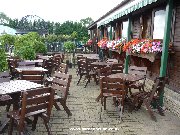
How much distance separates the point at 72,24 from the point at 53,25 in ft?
8.37

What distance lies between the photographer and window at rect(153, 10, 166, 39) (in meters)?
8.66

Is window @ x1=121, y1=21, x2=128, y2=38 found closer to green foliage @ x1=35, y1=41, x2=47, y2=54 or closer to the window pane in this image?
the window pane

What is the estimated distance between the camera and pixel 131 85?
7918 millimetres

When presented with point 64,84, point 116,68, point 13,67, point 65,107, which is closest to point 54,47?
point 13,67

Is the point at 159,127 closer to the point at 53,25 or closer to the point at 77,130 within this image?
the point at 77,130

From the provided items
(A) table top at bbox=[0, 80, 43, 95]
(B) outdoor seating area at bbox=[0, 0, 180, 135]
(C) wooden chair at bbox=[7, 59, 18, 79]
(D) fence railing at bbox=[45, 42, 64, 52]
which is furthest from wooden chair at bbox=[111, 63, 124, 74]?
(D) fence railing at bbox=[45, 42, 64, 52]

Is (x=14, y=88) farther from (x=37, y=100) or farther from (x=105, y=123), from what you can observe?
(x=105, y=123)

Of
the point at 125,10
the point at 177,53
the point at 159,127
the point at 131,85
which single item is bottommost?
the point at 159,127

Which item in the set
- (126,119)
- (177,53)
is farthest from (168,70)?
(126,119)

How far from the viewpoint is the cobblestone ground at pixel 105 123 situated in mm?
5406

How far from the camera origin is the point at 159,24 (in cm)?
895

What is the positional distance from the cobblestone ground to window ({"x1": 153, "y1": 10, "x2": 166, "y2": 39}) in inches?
118

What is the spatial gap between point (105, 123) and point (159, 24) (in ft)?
14.9

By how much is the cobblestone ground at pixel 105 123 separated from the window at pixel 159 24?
9.86ft
